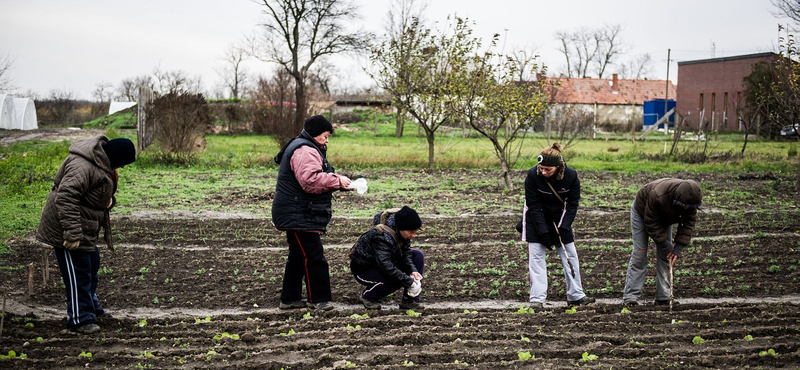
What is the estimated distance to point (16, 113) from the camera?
37.2m

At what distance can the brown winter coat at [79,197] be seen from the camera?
228 inches

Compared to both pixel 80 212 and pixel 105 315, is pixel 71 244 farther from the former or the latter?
pixel 105 315

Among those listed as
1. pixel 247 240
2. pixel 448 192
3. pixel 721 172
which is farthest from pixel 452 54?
pixel 247 240

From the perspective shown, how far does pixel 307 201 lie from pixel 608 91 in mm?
55515

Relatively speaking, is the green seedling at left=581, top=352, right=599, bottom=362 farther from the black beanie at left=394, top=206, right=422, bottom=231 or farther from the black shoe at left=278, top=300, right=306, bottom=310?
the black shoe at left=278, top=300, right=306, bottom=310

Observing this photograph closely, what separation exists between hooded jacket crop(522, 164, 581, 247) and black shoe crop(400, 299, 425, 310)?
1.32 metres

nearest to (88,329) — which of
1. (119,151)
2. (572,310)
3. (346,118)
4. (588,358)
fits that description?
(119,151)

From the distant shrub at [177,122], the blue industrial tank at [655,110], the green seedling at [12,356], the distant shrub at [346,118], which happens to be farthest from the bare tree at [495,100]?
the blue industrial tank at [655,110]

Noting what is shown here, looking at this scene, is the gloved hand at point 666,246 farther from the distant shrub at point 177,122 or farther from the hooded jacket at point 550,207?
the distant shrub at point 177,122

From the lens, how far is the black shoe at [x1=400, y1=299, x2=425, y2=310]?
703 cm

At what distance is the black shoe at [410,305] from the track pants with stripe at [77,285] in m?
2.89

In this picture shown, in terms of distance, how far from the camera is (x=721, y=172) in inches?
811

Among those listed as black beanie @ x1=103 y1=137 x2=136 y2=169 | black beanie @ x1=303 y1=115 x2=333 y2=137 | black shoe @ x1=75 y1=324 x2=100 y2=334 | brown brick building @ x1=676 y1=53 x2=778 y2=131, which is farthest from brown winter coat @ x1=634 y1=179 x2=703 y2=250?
brown brick building @ x1=676 y1=53 x2=778 y2=131

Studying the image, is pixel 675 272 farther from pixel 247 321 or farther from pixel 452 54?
pixel 452 54
